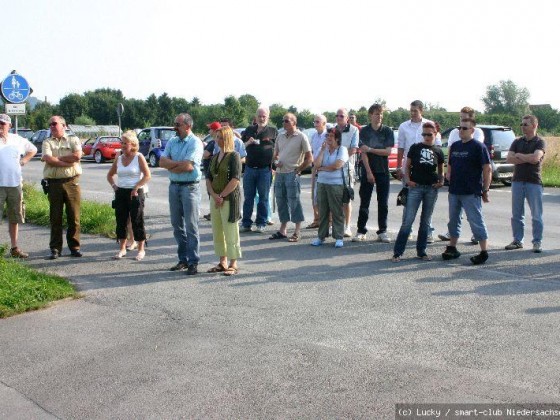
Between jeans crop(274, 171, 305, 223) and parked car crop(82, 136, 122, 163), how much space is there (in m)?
26.6

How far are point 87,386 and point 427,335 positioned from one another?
113 inches

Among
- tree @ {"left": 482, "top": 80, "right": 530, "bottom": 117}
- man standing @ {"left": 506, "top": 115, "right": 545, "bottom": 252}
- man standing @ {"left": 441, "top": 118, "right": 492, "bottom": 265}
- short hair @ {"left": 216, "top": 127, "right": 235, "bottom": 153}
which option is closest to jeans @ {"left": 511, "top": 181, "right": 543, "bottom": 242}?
man standing @ {"left": 506, "top": 115, "right": 545, "bottom": 252}

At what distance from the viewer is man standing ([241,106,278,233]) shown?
12.1m

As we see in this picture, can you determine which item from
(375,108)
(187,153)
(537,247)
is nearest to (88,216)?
(187,153)

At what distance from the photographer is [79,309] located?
7.60m

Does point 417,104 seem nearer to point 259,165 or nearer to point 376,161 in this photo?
point 376,161

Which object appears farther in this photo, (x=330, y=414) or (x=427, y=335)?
(x=427, y=335)

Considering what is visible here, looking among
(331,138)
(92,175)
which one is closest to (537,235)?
(331,138)

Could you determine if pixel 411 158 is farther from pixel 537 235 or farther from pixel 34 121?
pixel 34 121

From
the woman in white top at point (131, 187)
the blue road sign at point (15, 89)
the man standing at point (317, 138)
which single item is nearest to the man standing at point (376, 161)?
the man standing at point (317, 138)

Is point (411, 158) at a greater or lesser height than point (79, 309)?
greater

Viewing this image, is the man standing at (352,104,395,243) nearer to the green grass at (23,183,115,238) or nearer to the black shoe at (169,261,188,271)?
the black shoe at (169,261,188,271)

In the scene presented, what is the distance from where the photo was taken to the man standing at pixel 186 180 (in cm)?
913

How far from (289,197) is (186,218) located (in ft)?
9.13
